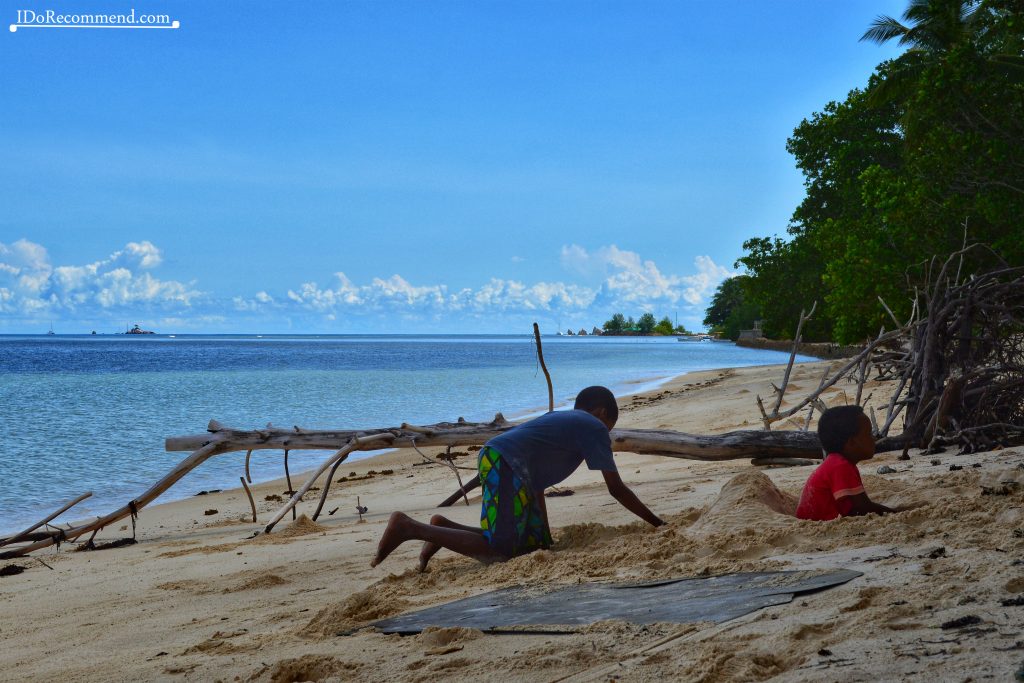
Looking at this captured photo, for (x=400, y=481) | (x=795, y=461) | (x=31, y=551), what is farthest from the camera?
(x=400, y=481)

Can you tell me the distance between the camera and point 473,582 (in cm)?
454

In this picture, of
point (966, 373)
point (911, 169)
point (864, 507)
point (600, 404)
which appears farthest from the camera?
point (911, 169)

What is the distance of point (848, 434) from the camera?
15.9 feet

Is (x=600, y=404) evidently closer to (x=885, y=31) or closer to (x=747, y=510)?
(x=747, y=510)

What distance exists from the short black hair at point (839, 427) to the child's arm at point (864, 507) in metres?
0.30

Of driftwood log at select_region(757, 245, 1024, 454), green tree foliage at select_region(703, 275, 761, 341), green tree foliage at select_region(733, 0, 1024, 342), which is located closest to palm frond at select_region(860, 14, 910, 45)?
green tree foliage at select_region(733, 0, 1024, 342)

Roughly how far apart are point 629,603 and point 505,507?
1.40 meters

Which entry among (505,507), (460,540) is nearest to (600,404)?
(505,507)

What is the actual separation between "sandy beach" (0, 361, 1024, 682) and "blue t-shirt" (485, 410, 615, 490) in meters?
0.46

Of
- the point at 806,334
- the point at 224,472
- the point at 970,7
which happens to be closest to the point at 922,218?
the point at 970,7

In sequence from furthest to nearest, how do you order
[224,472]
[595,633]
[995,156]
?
[995,156], [224,472], [595,633]

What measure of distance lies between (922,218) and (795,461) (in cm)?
1349

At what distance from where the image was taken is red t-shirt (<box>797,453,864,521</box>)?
473cm

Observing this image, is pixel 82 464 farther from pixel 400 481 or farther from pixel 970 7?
pixel 970 7
